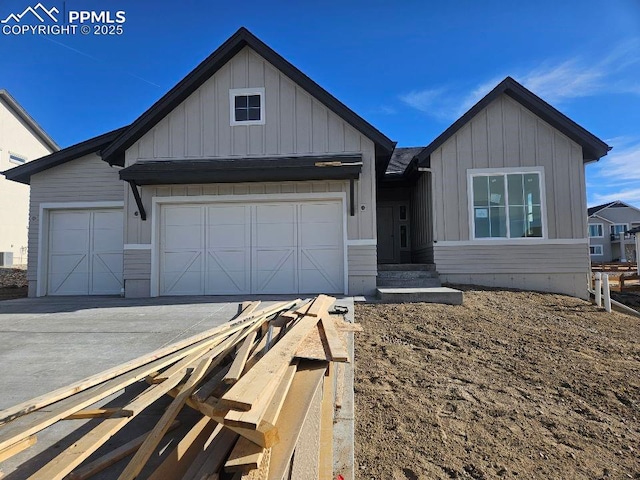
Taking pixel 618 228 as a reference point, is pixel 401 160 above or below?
above

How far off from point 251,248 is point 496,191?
21.4 ft

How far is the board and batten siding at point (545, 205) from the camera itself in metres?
9.48

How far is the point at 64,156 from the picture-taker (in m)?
10.2

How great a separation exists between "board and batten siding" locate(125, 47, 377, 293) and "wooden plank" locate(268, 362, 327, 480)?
6.35 meters

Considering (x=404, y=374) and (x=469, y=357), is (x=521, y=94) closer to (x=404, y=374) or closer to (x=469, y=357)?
(x=469, y=357)

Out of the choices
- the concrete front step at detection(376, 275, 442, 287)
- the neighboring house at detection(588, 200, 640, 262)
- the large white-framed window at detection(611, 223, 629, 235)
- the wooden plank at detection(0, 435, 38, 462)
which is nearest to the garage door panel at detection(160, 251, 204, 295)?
the concrete front step at detection(376, 275, 442, 287)

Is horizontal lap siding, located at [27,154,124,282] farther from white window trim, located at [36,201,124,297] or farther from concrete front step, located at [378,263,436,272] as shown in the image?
concrete front step, located at [378,263,436,272]

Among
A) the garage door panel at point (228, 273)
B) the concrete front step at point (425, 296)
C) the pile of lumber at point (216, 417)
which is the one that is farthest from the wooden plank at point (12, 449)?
the garage door panel at point (228, 273)

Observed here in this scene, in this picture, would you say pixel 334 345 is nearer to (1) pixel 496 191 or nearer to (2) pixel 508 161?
(1) pixel 496 191

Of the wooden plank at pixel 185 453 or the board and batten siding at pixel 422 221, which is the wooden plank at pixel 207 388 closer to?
the wooden plank at pixel 185 453

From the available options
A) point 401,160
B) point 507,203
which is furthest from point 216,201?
point 507,203

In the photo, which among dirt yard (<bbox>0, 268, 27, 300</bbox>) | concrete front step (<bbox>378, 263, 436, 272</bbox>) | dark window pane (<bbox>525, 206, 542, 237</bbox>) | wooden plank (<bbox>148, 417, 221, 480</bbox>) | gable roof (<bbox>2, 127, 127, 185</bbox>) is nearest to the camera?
wooden plank (<bbox>148, 417, 221, 480</bbox>)

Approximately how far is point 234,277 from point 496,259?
264 inches

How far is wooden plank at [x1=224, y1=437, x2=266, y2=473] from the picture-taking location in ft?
5.50
